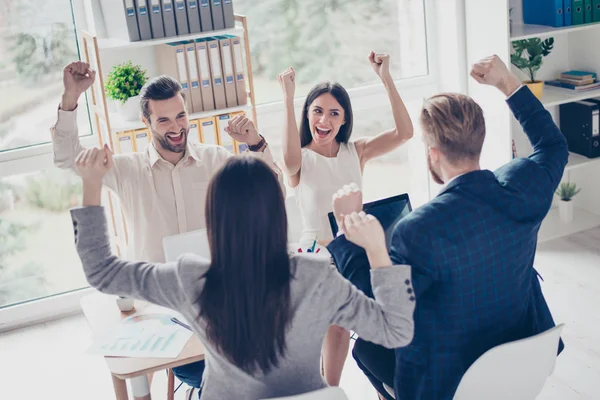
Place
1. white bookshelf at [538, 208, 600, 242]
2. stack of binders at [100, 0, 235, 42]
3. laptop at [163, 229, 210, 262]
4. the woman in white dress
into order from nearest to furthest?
laptop at [163, 229, 210, 262], the woman in white dress, stack of binders at [100, 0, 235, 42], white bookshelf at [538, 208, 600, 242]

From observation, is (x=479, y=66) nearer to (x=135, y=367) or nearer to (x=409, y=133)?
(x=409, y=133)

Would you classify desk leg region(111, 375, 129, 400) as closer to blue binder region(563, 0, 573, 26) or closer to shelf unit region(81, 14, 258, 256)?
shelf unit region(81, 14, 258, 256)

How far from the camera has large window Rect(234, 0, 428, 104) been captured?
438 centimetres

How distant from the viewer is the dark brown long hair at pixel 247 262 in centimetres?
171

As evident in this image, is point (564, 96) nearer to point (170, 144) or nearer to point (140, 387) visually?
point (170, 144)

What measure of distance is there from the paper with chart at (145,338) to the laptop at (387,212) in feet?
2.00

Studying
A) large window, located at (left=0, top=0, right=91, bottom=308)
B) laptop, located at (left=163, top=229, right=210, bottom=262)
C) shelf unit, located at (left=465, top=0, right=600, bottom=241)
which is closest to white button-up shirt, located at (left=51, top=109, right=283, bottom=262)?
laptop, located at (left=163, top=229, right=210, bottom=262)

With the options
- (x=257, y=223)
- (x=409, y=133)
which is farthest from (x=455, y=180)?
(x=409, y=133)

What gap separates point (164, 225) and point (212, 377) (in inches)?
50.6

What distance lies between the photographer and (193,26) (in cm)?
367

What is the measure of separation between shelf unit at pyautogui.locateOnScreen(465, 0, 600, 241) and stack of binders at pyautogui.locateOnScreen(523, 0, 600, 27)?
0.18ft

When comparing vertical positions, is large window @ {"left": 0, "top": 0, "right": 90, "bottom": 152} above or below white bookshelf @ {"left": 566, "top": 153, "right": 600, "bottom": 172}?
above

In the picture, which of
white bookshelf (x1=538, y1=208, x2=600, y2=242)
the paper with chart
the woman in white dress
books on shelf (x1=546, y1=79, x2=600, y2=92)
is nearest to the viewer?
the paper with chart

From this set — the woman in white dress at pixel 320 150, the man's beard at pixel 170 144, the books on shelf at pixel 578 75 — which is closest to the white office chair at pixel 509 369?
the woman in white dress at pixel 320 150
